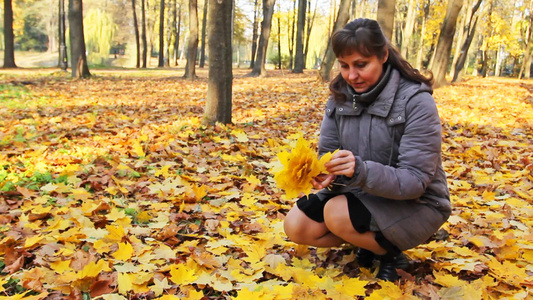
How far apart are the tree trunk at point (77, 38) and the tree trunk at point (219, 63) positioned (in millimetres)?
9559

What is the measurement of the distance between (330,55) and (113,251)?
38.4ft

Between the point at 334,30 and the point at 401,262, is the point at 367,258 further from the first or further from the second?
the point at 334,30

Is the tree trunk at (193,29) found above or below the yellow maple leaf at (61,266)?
above

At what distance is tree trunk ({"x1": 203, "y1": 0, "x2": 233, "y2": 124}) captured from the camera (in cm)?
556

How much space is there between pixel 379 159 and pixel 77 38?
13923mm

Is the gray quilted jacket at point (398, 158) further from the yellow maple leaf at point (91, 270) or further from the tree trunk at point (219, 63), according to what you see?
the tree trunk at point (219, 63)

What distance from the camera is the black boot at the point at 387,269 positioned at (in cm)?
217

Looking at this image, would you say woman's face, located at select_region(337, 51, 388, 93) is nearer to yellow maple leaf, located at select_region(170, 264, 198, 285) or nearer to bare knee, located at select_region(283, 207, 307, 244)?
bare knee, located at select_region(283, 207, 307, 244)

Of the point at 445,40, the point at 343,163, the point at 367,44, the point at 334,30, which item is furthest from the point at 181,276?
the point at 334,30

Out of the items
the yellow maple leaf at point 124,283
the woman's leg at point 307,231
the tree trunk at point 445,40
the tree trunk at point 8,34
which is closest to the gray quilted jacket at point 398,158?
the woman's leg at point 307,231

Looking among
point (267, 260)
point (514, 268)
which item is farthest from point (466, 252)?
point (267, 260)

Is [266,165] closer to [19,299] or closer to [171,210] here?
[171,210]

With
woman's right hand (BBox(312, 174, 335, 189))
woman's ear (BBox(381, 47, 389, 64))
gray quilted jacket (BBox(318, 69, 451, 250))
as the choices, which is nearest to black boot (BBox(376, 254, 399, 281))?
gray quilted jacket (BBox(318, 69, 451, 250))

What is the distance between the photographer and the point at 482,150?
15.9ft
